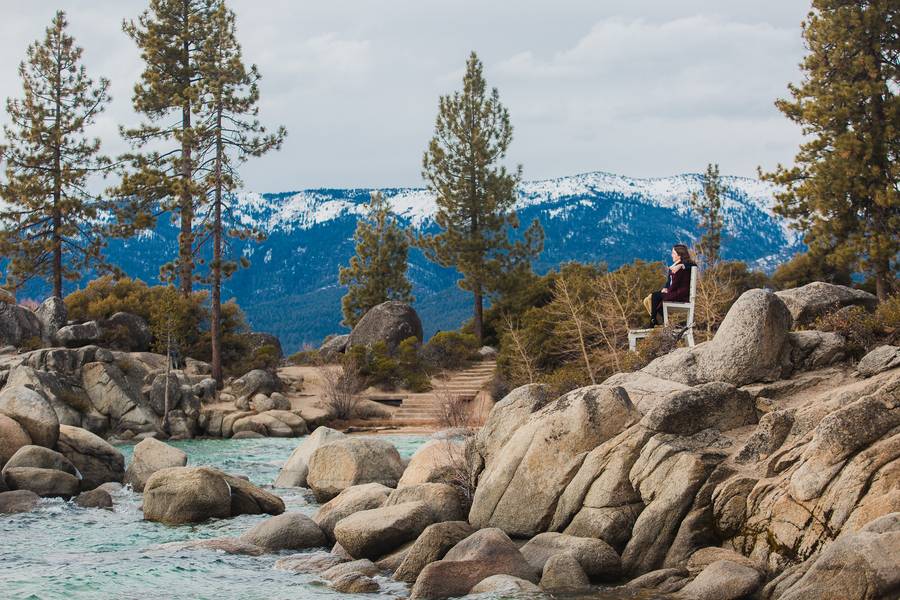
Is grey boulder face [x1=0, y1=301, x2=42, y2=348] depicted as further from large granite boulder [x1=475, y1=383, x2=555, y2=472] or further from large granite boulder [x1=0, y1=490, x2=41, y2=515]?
large granite boulder [x1=475, y1=383, x2=555, y2=472]

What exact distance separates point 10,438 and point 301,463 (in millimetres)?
5662

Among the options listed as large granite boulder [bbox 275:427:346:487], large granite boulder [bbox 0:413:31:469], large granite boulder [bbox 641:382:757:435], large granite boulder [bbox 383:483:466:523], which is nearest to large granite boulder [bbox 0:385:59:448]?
large granite boulder [bbox 0:413:31:469]

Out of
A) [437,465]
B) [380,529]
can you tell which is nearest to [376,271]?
[437,465]

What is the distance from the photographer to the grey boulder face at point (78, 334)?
114 feet

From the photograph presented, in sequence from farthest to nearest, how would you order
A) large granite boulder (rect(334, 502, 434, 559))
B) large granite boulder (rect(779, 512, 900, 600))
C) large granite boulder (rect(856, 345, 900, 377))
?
large granite boulder (rect(856, 345, 900, 377)) → large granite boulder (rect(334, 502, 434, 559)) → large granite boulder (rect(779, 512, 900, 600))

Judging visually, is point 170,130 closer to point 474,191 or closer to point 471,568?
point 474,191

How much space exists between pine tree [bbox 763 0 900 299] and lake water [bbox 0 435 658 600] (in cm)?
2210

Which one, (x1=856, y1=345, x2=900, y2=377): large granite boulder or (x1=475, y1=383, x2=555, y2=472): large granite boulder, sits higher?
(x1=856, y1=345, x2=900, y2=377): large granite boulder

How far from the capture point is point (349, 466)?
17547 mm

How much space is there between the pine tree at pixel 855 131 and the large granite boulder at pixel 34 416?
962 inches

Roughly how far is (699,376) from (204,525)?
26.6 feet

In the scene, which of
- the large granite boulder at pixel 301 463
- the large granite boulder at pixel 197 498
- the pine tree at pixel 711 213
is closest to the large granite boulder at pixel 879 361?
the large granite boulder at pixel 197 498

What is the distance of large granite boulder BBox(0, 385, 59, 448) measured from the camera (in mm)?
19250

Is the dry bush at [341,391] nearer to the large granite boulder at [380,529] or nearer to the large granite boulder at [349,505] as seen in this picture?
the large granite boulder at [349,505]
